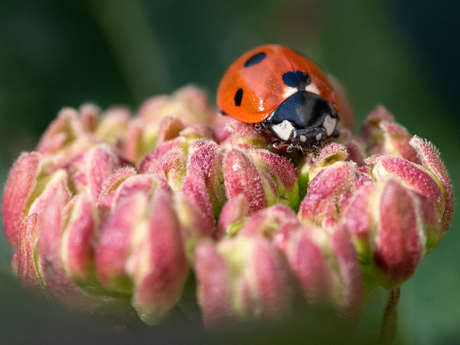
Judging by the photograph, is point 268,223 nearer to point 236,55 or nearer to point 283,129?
point 283,129

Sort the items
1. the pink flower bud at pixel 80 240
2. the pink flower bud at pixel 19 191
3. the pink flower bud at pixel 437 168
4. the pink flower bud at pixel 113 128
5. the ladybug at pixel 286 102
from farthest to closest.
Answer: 1. the pink flower bud at pixel 113 128
2. the ladybug at pixel 286 102
3. the pink flower bud at pixel 19 191
4. the pink flower bud at pixel 437 168
5. the pink flower bud at pixel 80 240

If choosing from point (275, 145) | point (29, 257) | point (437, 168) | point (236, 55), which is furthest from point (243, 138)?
point (236, 55)

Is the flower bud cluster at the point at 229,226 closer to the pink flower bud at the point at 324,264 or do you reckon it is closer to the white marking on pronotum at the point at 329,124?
the pink flower bud at the point at 324,264

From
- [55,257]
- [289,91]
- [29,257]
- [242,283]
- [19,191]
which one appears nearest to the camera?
[242,283]

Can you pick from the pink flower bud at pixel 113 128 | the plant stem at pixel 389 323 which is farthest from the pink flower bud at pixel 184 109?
the plant stem at pixel 389 323

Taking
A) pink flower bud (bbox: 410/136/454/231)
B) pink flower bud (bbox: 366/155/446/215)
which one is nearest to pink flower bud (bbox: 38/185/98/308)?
pink flower bud (bbox: 366/155/446/215)

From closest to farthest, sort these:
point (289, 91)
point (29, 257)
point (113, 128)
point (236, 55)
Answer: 1. point (29, 257)
2. point (289, 91)
3. point (113, 128)
4. point (236, 55)
